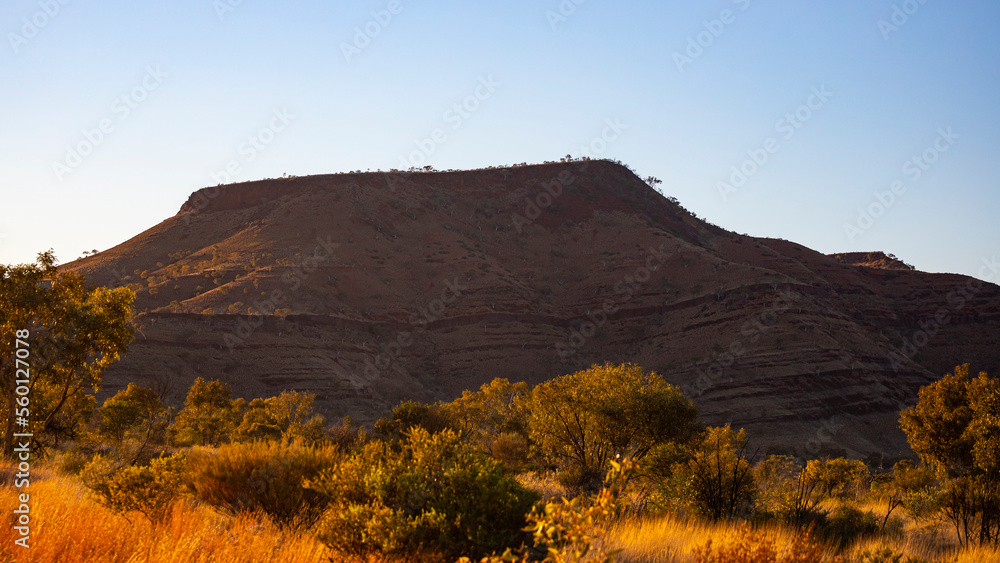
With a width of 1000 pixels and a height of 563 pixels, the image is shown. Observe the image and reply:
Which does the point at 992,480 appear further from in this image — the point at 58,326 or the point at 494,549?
the point at 58,326

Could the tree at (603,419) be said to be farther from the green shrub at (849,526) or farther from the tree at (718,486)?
the green shrub at (849,526)

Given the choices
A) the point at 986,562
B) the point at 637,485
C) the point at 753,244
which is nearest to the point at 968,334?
the point at 753,244

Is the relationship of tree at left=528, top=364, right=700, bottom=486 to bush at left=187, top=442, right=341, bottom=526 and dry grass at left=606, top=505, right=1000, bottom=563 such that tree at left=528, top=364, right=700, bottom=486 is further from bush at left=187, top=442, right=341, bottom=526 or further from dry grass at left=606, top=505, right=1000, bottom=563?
bush at left=187, top=442, right=341, bottom=526

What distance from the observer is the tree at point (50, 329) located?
14930 millimetres

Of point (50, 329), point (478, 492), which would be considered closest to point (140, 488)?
point (478, 492)

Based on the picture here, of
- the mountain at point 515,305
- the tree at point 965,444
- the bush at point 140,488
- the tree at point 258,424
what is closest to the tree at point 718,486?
the tree at point 965,444

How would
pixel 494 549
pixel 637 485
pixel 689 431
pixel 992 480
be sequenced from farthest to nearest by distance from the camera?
pixel 637 485
pixel 689 431
pixel 992 480
pixel 494 549

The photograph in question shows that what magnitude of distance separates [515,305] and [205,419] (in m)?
48.6

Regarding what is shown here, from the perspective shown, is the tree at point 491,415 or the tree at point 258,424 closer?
the tree at point 491,415

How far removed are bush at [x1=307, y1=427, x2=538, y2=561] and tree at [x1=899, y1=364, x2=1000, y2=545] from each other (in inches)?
388

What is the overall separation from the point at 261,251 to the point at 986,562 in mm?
81881

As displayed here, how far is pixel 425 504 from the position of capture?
6.50 metres

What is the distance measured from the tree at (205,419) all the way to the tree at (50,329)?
19382mm

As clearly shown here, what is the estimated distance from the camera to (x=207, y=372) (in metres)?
57.0
